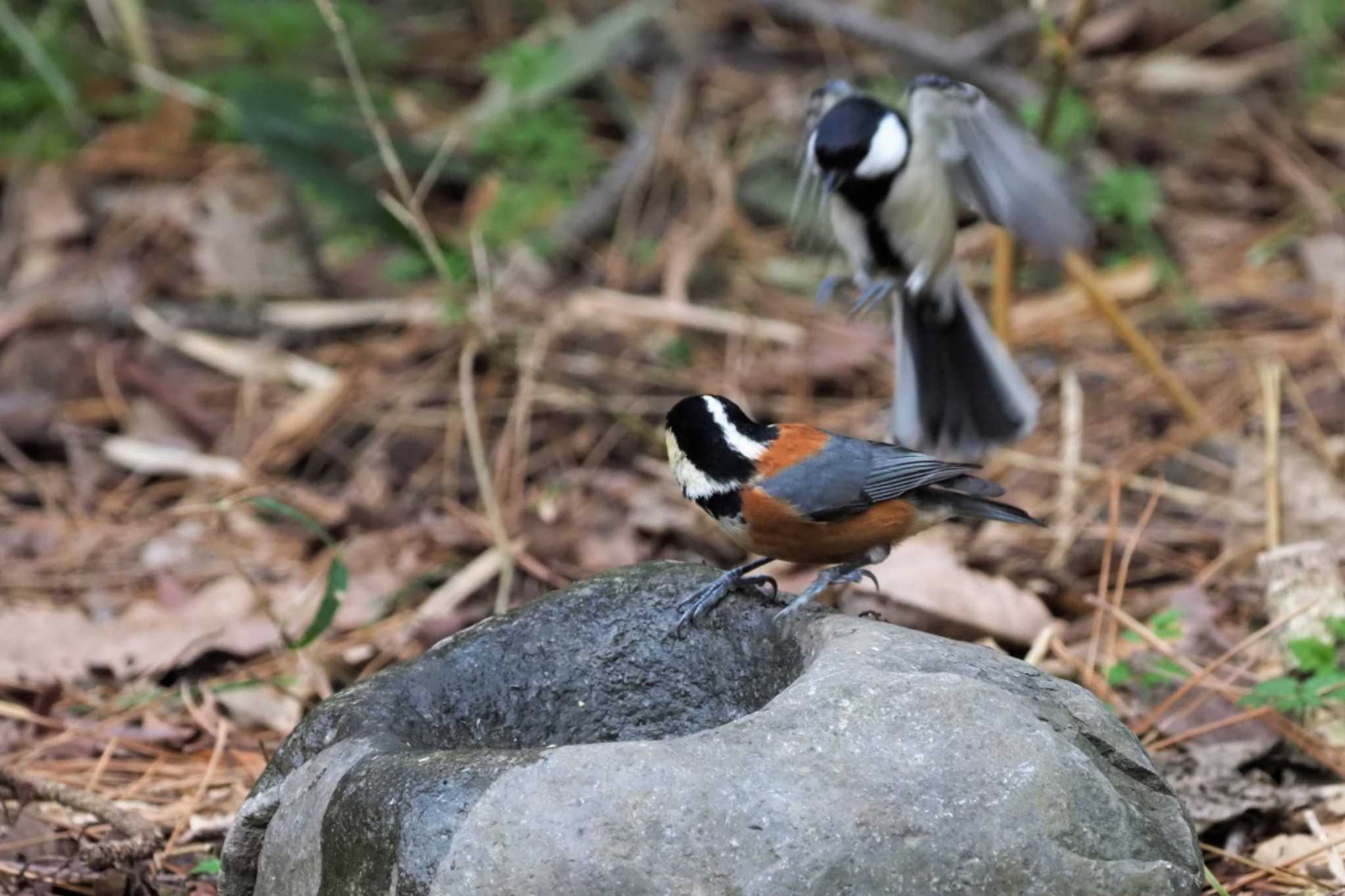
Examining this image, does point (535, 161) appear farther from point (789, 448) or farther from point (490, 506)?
point (789, 448)

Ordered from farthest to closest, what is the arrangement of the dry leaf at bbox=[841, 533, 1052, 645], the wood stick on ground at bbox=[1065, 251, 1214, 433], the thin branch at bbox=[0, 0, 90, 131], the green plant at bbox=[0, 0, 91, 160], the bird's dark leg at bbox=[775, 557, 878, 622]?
the green plant at bbox=[0, 0, 91, 160] → the thin branch at bbox=[0, 0, 90, 131] → the wood stick on ground at bbox=[1065, 251, 1214, 433] → the dry leaf at bbox=[841, 533, 1052, 645] → the bird's dark leg at bbox=[775, 557, 878, 622]

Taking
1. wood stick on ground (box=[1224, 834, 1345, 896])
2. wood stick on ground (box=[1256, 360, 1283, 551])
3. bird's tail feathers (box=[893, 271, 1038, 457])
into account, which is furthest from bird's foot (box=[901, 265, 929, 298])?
wood stick on ground (box=[1224, 834, 1345, 896])

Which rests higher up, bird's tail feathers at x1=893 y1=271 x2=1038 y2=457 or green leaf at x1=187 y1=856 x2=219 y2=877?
bird's tail feathers at x1=893 y1=271 x2=1038 y2=457

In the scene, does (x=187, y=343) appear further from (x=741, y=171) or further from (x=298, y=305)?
(x=741, y=171)

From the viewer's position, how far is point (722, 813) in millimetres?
1945

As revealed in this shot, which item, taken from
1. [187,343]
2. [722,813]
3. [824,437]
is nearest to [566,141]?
[187,343]

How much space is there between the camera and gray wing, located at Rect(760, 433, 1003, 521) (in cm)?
278

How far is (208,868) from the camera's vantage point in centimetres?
274

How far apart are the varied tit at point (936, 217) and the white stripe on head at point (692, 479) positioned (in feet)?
3.40

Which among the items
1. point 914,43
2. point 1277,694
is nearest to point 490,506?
point 1277,694

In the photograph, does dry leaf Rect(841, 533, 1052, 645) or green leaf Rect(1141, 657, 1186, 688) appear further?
dry leaf Rect(841, 533, 1052, 645)

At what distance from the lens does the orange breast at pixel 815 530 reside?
278 cm

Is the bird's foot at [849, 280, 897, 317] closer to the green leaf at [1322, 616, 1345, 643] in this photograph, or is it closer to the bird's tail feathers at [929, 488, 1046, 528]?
the bird's tail feathers at [929, 488, 1046, 528]

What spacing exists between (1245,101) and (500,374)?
3.98 m
